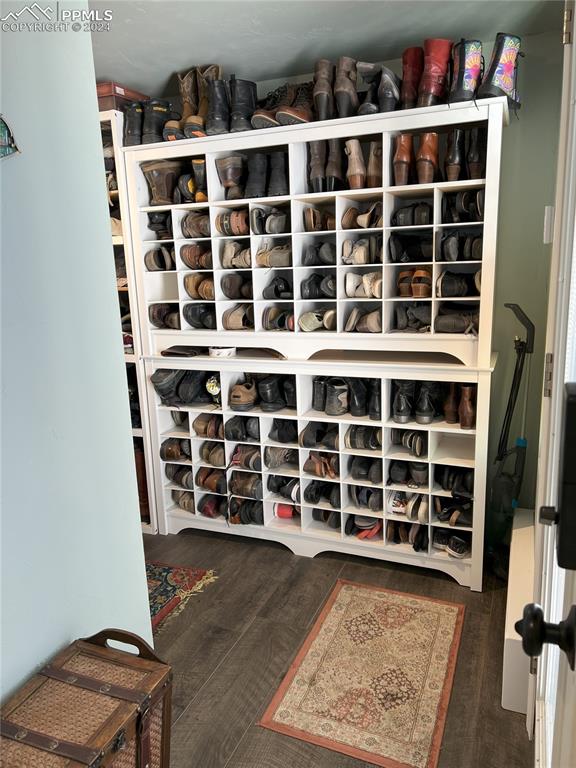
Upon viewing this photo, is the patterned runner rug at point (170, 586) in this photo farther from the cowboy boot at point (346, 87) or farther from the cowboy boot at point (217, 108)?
the cowboy boot at point (346, 87)

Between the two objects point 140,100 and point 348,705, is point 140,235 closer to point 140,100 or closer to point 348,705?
point 140,100

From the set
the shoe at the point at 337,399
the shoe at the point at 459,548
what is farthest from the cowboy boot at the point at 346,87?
the shoe at the point at 459,548

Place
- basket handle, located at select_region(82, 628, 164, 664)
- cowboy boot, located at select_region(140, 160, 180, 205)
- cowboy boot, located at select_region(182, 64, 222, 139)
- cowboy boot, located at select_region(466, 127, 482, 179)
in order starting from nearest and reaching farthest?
basket handle, located at select_region(82, 628, 164, 664) → cowboy boot, located at select_region(466, 127, 482, 179) → cowboy boot, located at select_region(182, 64, 222, 139) → cowboy boot, located at select_region(140, 160, 180, 205)

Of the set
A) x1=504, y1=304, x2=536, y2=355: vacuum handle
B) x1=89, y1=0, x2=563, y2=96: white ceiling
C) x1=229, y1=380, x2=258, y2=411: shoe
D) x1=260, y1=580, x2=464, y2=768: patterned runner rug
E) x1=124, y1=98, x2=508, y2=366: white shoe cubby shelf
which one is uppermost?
x1=89, y1=0, x2=563, y2=96: white ceiling

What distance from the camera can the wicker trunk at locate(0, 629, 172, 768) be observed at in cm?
109

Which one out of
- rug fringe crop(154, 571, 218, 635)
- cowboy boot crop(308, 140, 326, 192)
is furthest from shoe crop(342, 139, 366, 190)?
rug fringe crop(154, 571, 218, 635)

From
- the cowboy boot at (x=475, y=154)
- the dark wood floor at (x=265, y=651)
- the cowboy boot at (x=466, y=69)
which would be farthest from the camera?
the cowboy boot at (x=475, y=154)

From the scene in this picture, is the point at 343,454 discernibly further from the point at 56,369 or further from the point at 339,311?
the point at 56,369

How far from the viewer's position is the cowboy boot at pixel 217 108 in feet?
9.18

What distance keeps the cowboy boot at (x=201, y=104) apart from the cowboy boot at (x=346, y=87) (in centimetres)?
65

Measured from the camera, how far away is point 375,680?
218 centimetres

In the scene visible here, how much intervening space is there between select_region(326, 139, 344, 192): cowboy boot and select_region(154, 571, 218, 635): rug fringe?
210cm

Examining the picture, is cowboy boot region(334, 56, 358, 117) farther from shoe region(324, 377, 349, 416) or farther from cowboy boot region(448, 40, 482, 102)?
shoe region(324, 377, 349, 416)

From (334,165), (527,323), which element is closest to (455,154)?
(334,165)
